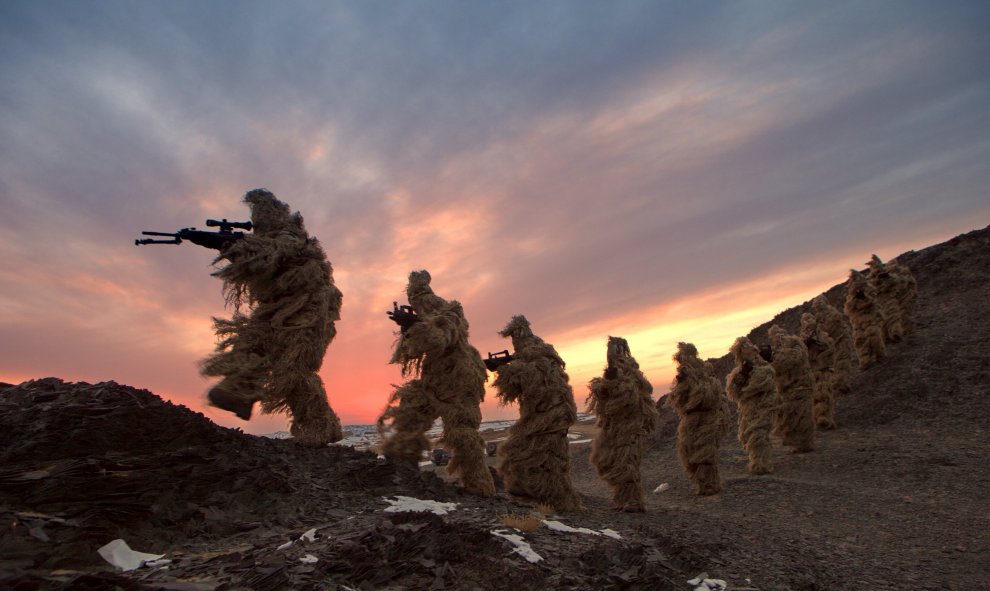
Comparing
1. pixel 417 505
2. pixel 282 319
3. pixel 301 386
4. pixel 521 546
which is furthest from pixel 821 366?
pixel 282 319

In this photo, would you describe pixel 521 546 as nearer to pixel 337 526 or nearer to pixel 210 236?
pixel 337 526

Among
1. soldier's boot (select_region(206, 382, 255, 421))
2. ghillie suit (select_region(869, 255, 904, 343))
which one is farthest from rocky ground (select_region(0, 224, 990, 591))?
ghillie suit (select_region(869, 255, 904, 343))

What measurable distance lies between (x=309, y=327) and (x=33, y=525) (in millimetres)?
5784

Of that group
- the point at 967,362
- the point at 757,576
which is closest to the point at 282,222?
the point at 757,576

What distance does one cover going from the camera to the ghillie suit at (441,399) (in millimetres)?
11781

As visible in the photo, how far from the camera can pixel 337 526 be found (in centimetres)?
686

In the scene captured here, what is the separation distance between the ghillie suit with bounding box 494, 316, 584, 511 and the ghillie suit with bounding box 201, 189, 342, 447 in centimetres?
442

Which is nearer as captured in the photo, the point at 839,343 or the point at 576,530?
the point at 576,530

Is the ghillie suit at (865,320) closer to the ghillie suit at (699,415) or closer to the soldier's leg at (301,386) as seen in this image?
the ghillie suit at (699,415)

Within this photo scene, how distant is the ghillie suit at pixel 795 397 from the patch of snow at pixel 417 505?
18.2m

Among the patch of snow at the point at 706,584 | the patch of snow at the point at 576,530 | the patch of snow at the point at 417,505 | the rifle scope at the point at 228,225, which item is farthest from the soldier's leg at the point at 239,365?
the patch of snow at the point at 706,584

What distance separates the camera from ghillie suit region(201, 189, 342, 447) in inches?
414

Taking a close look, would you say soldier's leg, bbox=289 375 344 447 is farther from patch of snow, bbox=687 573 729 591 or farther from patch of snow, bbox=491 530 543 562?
patch of snow, bbox=687 573 729 591

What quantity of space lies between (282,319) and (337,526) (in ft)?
17.3
